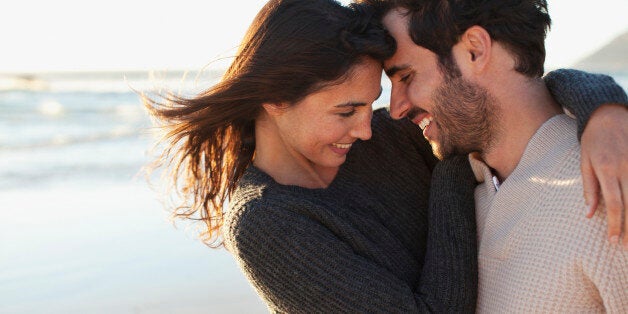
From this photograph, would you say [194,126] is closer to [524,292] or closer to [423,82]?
[423,82]

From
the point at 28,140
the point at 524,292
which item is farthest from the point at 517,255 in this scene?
the point at 28,140

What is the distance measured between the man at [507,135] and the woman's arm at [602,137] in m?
0.02

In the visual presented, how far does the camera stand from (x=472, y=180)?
2.58m

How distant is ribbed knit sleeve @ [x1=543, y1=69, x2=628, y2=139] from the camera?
7.04ft

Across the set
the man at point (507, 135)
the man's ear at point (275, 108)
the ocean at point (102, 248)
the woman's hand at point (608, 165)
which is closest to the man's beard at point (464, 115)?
the man at point (507, 135)

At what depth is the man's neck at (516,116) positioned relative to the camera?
2.37 meters

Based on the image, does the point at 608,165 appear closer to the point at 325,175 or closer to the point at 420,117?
the point at 420,117

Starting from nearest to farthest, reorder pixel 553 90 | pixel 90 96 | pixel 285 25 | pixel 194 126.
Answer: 1. pixel 553 90
2. pixel 285 25
3. pixel 194 126
4. pixel 90 96

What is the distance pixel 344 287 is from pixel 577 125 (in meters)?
0.76

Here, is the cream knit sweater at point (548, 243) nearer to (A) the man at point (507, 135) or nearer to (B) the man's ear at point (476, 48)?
(A) the man at point (507, 135)

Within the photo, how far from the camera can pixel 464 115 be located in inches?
96.5

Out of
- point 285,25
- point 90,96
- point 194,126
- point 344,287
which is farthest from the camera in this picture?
point 90,96

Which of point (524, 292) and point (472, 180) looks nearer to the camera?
point (524, 292)

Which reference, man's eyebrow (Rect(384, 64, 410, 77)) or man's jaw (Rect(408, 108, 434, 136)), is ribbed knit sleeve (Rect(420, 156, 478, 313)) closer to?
man's jaw (Rect(408, 108, 434, 136))
